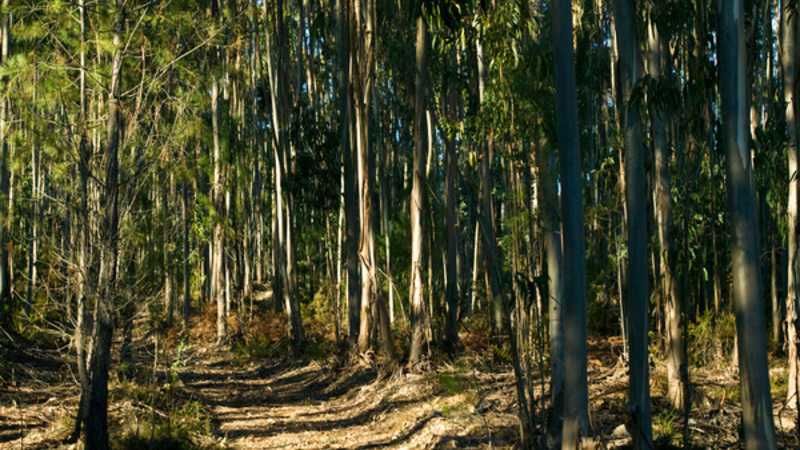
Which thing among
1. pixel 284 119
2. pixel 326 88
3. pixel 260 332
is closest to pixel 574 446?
pixel 284 119

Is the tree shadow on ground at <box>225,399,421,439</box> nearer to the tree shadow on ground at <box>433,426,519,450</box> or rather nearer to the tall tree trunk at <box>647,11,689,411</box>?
the tree shadow on ground at <box>433,426,519,450</box>

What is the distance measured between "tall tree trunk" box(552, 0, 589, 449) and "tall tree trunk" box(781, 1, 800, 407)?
3.08 m

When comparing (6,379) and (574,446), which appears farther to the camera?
(6,379)

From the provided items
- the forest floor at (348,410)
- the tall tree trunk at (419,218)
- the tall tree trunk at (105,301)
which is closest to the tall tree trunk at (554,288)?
the forest floor at (348,410)

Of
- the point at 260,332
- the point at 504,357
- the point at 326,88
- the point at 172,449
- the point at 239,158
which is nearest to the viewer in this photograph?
the point at 172,449

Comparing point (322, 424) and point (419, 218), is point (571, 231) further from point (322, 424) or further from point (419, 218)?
point (419, 218)

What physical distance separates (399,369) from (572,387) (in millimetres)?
7864

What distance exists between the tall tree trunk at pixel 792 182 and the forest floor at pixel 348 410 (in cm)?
75

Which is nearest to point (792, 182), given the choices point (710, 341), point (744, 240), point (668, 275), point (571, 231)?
point (668, 275)

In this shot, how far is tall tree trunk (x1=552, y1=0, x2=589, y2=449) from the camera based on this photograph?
20.5ft

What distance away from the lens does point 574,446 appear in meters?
6.28

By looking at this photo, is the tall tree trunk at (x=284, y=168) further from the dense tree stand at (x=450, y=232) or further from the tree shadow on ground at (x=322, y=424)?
the tree shadow on ground at (x=322, y=424)

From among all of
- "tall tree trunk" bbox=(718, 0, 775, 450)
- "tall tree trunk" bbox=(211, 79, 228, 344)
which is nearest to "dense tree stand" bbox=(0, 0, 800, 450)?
"tall tree trunk" bbox=(718, 0, 775, 450)

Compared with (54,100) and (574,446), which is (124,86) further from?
(574,446)
